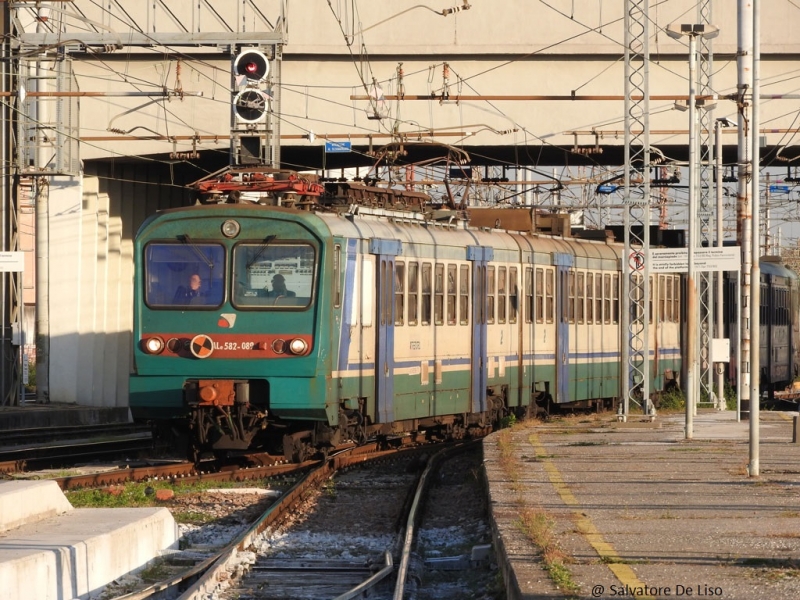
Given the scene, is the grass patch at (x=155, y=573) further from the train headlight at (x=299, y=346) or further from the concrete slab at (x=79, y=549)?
the train headlight at (x=299, y=346)

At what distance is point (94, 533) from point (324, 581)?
1.52 metres

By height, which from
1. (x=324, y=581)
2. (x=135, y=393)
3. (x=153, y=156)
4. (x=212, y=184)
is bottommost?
(x=324, y=581)

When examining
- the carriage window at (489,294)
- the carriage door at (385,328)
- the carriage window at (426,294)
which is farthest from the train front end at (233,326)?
the carriage window at (489,294)

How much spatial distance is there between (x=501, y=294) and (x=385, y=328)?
12.9 feet

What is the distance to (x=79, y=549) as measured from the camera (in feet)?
28.4

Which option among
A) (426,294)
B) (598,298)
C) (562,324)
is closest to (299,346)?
(426,294)

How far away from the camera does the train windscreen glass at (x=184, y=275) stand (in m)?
15.2

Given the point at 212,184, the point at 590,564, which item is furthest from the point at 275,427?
the point at 590,564

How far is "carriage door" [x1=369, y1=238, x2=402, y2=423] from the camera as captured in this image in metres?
16.2

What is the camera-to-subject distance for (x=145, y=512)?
10.6 m

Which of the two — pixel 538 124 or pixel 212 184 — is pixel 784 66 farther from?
pixel 212 184

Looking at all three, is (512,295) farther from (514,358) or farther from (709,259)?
(709,259)

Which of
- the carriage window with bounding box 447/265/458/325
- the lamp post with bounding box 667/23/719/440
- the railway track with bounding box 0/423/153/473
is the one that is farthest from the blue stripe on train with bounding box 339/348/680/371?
the railway track with bounding box 0/423/153/473

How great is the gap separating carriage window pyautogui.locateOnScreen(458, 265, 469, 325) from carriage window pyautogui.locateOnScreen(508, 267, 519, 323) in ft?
5.51
